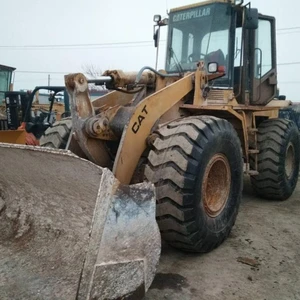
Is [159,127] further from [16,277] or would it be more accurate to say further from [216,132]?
[16,277]

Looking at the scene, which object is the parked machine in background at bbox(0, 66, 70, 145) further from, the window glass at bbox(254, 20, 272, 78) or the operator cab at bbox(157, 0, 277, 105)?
the window glass at bbox(254, 20, 272, 78)

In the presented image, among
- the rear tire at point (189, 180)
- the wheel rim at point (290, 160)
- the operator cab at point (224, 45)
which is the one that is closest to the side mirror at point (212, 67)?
the operator cab at point (224, 45)

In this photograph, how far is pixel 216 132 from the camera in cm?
348

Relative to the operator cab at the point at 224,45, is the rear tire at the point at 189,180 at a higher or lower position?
lower

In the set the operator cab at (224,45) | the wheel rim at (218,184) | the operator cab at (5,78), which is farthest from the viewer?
the operator cab at (5,78)

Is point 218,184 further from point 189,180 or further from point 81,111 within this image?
point 81,111

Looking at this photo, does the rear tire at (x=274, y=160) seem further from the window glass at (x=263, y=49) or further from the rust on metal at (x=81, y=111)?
the rust on metal at (x=81, y=111)

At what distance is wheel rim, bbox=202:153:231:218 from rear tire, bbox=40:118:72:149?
1712 mm

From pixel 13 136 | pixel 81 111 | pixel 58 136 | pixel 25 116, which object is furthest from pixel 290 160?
pixel 25 116

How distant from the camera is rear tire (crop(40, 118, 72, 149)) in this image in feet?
13.8

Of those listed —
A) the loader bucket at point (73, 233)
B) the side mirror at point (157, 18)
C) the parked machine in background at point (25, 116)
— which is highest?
the side mirror at point (157, 18)

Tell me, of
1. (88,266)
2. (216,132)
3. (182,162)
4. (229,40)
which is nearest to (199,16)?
(229,40)

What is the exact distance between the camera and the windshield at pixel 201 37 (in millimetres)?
4629

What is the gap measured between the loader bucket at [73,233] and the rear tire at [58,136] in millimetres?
1234
